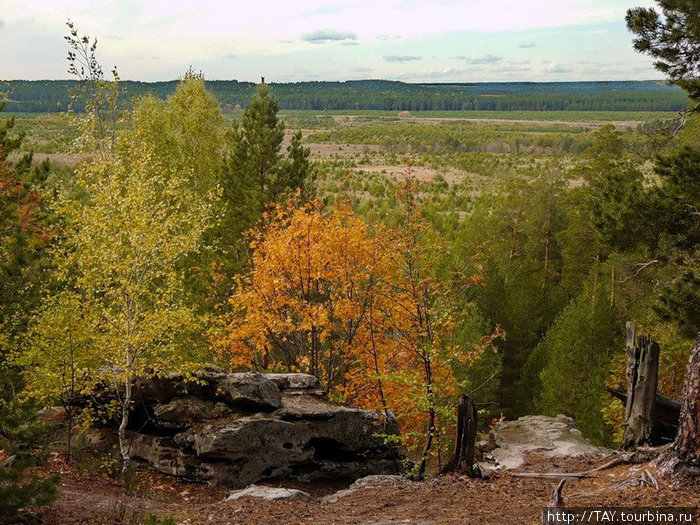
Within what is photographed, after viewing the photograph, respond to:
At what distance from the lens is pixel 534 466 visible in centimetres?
1263

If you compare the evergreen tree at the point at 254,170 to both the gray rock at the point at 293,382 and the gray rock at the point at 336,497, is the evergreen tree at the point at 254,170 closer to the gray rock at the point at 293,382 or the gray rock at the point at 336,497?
the gray rock at the point at 293,382

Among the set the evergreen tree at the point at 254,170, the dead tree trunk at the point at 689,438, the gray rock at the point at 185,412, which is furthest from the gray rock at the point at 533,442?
the evergreen tree at the point at 254,170

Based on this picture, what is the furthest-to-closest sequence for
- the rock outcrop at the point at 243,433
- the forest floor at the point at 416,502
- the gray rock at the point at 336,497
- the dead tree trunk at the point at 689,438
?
the rock outcrop at the point at 243,433, the gray rock at the point at 336,497, the dead tree trunk at the point at 689,438, the forest floor at the point at 416,502

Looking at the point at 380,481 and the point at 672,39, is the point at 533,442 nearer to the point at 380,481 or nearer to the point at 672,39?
the point at 380,481

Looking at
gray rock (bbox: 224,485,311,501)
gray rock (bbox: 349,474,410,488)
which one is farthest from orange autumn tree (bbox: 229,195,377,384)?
gray rock (bbox: 224,485,311,501)

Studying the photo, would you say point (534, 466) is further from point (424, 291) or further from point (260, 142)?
point (260, 142)

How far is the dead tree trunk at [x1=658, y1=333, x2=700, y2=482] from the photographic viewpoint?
8.80 m

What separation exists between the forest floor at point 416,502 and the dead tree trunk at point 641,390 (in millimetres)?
856

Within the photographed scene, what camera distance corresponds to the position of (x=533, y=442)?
50.4 feet

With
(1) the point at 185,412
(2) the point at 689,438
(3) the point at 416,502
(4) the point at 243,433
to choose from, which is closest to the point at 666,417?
(2) the point at 689,438

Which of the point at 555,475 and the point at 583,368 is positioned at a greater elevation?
the point at 555,475

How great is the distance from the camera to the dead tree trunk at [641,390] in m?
10.6

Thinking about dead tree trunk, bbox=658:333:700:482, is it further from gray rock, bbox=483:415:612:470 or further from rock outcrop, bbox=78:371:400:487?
rock outcrop, bbox=78:371:400:487

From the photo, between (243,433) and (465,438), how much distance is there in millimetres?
6329
